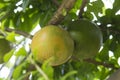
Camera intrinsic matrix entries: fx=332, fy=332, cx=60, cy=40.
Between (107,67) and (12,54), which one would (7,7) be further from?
(12,54)

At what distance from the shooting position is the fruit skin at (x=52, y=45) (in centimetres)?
72

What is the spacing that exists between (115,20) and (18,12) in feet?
0.98

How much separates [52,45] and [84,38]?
168mm

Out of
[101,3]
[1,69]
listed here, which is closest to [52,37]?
[1,69]

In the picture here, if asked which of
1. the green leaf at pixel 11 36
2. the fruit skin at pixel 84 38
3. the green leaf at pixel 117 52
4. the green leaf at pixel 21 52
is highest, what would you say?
the green leaf at pixel 11 36

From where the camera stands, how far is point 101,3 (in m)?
0.99

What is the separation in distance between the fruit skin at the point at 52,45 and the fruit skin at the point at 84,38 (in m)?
0.10

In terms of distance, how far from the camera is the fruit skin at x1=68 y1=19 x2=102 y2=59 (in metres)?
0.87

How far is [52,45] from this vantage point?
28.6 inches

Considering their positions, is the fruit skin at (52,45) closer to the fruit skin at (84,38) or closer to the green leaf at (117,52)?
the fruit skin at (84,38)

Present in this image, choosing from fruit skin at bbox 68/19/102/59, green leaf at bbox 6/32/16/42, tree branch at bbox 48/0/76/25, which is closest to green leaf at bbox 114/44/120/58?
fruit skin at bbox 68/19/102/59

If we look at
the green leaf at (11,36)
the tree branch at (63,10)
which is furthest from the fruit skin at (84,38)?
the green leaf at (11,36)

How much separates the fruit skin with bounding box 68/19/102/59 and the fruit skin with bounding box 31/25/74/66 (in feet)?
0.32

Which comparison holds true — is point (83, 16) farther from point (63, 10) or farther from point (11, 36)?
point (11, 36)
